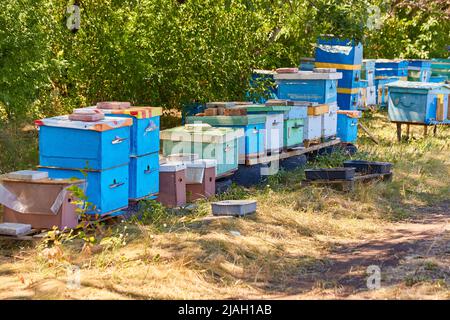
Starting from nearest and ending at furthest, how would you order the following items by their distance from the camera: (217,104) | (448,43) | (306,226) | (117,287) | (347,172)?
(117,287), (306,226), (347,172), (217,104), (448,43)

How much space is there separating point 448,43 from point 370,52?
116 inches

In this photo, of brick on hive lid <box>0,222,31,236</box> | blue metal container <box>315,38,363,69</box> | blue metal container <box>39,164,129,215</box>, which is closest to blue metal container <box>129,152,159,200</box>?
blue metal container <box>39,164,129,215</box>

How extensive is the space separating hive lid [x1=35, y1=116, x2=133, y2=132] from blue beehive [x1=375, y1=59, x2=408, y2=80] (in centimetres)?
1139

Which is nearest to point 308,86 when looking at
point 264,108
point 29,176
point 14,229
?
point 264,108

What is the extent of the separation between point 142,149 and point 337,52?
6.50m

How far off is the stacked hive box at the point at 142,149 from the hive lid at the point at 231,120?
159 centimetres

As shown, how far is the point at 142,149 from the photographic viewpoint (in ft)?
28.8

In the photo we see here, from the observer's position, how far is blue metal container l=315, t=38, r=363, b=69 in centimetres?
1430

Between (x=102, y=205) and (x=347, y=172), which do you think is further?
(x=347, y=172)

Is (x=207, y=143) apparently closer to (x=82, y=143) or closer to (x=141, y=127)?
(x=141, y=127)

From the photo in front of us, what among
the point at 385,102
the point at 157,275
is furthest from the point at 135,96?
the point at 385,102

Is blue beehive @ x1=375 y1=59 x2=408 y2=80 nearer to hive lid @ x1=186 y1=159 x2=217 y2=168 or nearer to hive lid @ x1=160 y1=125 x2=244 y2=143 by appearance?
hive lid @ x1=160 y1=125 x2=244 y2=143

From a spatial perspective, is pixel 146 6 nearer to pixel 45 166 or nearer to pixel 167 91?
→ pixel 167 91

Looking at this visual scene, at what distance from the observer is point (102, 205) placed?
8.08 metres
